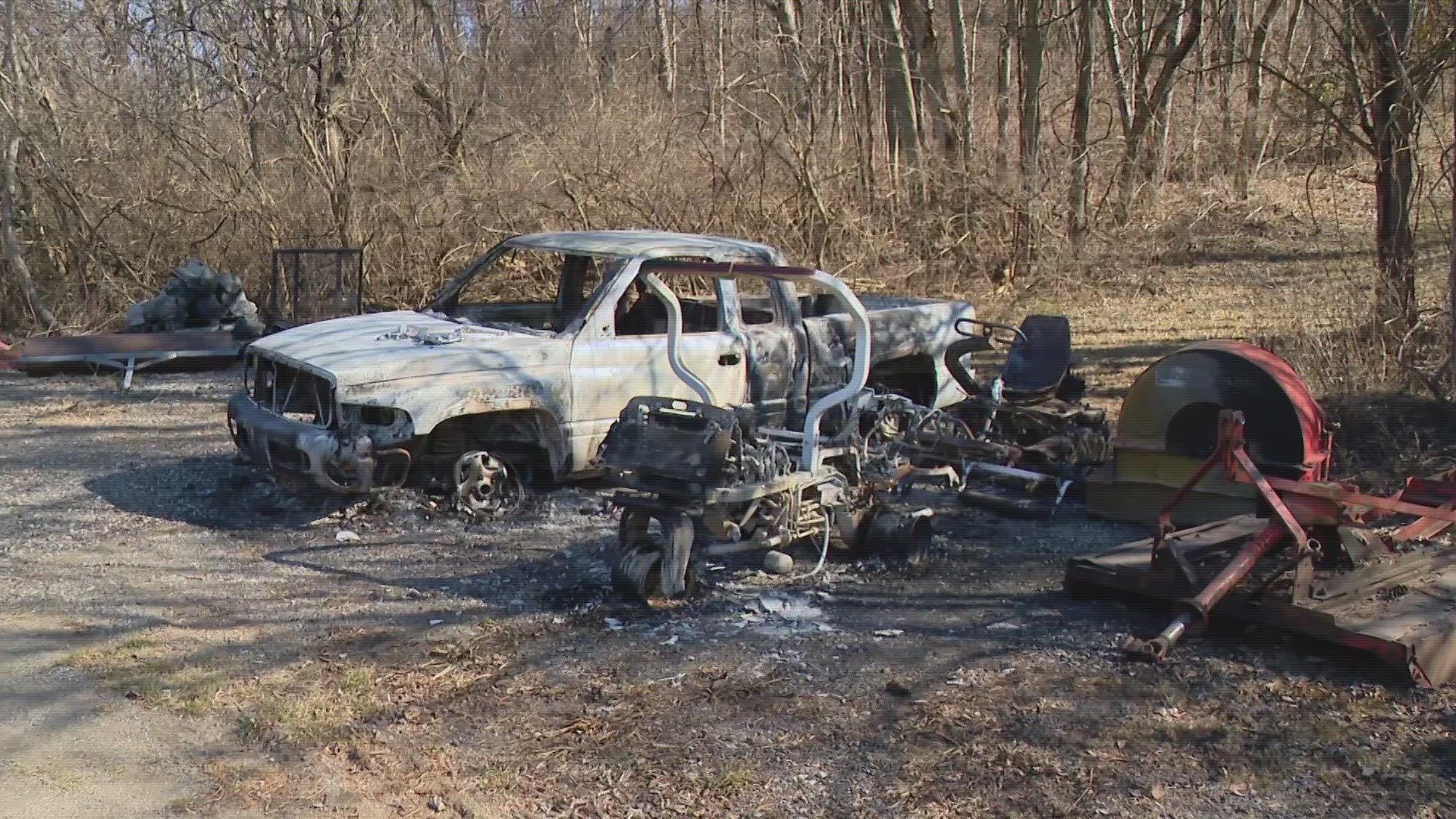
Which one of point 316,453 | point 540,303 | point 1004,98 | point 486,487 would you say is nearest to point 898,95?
point 1004,98

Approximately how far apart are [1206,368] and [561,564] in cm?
384

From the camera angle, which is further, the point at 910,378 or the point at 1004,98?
the point at 1004,98

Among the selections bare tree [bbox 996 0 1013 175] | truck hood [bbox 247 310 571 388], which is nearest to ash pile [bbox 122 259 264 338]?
truck hood [bbox 247 310 571 388]

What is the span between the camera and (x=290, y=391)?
303 inches

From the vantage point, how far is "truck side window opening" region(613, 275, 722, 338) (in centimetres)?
844

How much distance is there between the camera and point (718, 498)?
20.4ft

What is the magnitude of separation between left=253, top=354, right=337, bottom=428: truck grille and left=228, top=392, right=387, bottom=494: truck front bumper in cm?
9

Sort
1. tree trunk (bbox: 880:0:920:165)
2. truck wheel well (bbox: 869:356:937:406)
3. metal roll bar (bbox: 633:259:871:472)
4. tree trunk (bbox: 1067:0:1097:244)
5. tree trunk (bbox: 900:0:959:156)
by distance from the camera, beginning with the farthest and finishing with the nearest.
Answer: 1. tree trunk (bbox: 900:0:959:156)
2. tree trunk (bbox: 880:0:920:165)
3. tree trunk (bbox: 1067:0:1097:244)
4. truck wheel well (bbox: 869:356:937:406)
5. metal roll bar (bbox: 633:259:871:472)

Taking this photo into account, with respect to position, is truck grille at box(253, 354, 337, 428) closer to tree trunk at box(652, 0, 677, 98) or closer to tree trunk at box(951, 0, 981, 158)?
tree trunk at box(951, 0, 981, 158)

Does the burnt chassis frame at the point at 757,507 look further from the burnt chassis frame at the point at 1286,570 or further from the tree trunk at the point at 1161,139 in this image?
the tree trunk at the point at 1161,139

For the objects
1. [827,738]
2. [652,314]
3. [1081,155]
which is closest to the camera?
[827,738]

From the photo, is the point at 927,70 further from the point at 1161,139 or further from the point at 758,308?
the point at 758,308

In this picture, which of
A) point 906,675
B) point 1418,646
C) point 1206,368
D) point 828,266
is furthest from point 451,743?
point 828,266

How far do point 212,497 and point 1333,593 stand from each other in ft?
21.4
